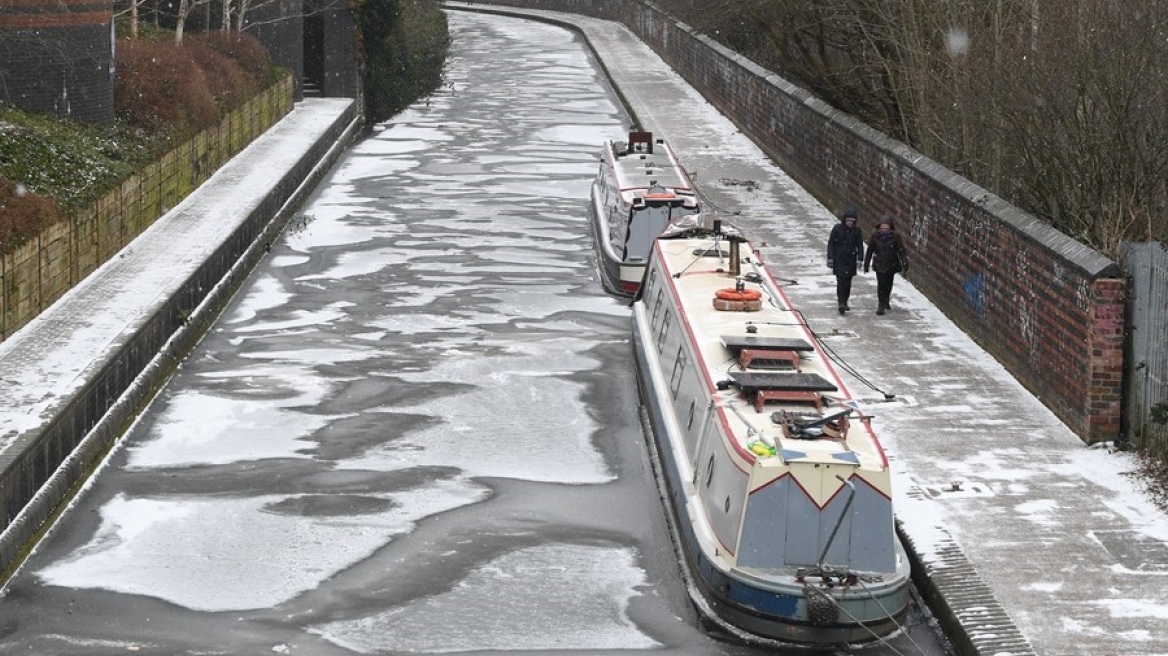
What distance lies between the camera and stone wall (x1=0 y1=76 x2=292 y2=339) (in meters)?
20.2

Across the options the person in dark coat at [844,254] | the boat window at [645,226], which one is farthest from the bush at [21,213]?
the person in dark coat at [844,254]

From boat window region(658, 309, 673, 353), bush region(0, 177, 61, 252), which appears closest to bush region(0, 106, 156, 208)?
bush region(0, 177, 61, 252)

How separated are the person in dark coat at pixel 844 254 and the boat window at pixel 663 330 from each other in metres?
3.64

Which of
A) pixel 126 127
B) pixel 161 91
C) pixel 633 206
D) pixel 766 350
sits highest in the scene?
pixel 161 91

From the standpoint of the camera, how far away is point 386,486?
17.0 metres

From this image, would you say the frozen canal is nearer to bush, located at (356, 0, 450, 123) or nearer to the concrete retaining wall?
the concrete retaining wall

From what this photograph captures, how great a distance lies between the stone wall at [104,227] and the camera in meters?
20.2

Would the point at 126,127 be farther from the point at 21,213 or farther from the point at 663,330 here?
the point at 663,330

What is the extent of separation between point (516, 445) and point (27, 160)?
9624mm

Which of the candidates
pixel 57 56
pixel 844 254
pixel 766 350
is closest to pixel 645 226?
pixel 844 254

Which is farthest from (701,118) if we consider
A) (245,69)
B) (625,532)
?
(625,532)

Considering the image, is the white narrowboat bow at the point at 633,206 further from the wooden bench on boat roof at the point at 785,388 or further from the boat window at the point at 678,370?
the wooden bench on boat roof at the point at 785,388

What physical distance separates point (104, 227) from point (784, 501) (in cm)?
1430

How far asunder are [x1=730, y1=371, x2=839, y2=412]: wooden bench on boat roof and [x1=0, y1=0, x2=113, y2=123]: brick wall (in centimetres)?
1562
